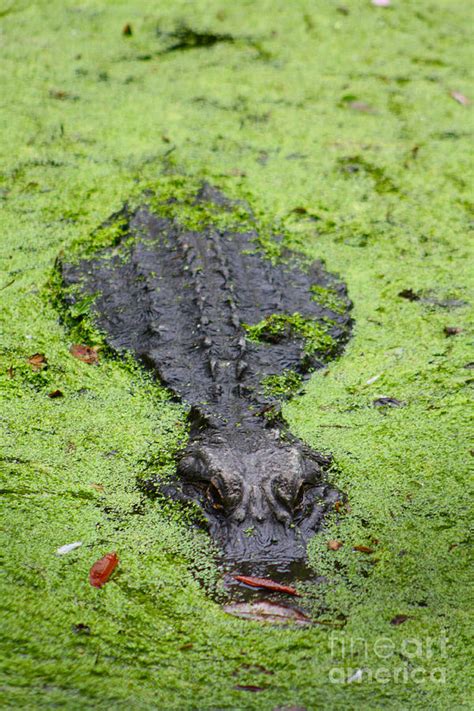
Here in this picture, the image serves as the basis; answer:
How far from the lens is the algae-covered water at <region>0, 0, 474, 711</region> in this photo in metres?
1.96

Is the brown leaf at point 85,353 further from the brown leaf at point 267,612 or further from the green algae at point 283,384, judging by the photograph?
the brown leaf at point 267,612

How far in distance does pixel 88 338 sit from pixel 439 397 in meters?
1.29

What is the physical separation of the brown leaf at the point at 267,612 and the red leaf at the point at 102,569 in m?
0.33

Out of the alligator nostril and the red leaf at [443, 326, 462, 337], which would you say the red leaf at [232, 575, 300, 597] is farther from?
the red leaf at [443, 326, 462, 337]

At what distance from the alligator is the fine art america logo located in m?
0.32

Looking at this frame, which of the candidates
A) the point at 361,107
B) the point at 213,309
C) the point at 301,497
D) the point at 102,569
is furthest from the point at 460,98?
the point at 102,569

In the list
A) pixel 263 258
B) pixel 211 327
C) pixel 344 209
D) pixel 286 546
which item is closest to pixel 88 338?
pixel 211 327

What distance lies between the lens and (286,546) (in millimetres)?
2275

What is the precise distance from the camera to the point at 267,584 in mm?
2133

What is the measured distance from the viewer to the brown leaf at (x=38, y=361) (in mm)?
3042

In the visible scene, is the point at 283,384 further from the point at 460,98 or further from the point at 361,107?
the point at 460,98

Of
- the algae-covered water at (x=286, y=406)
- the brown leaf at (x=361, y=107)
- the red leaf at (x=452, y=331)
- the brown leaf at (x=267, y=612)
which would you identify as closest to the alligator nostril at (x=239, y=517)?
the algae-covered water at (x=286, y=406)

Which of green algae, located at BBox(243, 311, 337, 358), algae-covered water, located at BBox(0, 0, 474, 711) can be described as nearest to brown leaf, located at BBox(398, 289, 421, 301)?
algae-covered water, located at BBox(0, 0, 474, 711)

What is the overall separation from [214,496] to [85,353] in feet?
3.18
